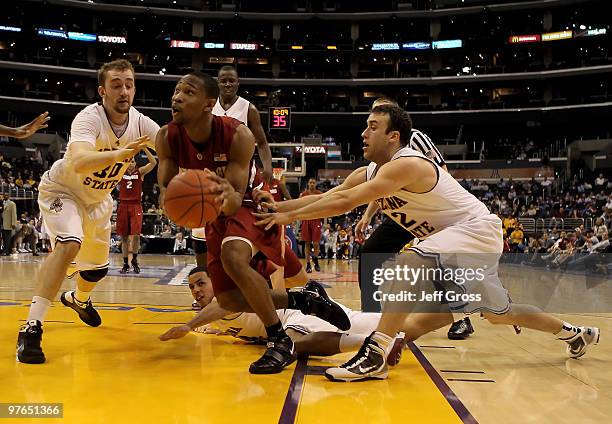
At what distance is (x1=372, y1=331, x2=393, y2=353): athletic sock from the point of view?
3.45 metres

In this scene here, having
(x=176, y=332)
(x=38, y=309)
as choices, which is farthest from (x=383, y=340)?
(x=38, y=309)

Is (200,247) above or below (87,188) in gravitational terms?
below

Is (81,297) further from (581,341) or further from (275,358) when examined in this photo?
(581,341)

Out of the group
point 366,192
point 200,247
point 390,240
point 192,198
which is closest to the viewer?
point 192,198

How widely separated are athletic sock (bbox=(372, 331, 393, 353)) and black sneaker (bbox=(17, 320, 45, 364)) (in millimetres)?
2166

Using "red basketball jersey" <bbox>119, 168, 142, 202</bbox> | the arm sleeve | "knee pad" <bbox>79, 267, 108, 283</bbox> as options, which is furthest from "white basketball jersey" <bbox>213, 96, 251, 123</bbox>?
"red basketball jersey" <bbox>119, 168, 142, 202</bbox>

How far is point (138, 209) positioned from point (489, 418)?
9.04m

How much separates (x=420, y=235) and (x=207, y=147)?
1.71 metres

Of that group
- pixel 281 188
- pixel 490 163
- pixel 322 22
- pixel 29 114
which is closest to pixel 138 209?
pixel 281 188

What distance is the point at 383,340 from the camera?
3475 mm

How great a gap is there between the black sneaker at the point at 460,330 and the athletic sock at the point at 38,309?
3.39 metres

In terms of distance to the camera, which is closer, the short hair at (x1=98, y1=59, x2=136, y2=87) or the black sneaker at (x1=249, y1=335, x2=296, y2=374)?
the black sneaker at (x1=249, y1=335, x2=296, y2=374)

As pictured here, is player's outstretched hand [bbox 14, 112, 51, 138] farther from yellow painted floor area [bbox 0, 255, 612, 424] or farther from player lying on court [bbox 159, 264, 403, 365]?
player lying on court [bbox 159, 264, 403, 365]

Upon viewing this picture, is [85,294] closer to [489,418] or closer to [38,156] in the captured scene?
[489,418]
